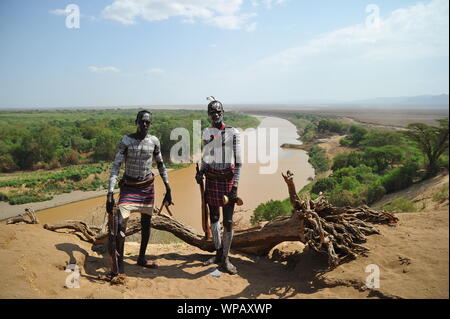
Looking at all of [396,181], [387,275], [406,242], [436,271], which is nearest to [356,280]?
[387,275]

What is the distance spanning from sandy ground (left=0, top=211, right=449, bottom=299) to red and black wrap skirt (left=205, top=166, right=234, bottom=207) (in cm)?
98

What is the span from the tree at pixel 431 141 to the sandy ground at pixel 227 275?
8249mm

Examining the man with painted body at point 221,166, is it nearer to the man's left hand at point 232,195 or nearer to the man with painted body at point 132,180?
the man's left hand at point 232,195

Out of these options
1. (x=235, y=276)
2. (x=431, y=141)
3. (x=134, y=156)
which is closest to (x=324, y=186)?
(x=431, y=141)

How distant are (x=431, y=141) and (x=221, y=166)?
11.7 metres

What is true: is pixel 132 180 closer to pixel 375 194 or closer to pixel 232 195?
pixel 232 195

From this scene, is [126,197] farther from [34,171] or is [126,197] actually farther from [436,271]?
[34,171]

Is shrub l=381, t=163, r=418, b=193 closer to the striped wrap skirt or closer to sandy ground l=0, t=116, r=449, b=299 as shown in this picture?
sandy ground l=0, t=116, r=449, b=299

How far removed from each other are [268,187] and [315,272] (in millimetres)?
15324

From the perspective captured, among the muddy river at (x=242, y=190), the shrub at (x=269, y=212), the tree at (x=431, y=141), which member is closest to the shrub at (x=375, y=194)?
the tree at (x=431, y=141)

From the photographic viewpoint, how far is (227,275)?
3.98m

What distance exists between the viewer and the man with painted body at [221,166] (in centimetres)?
388
